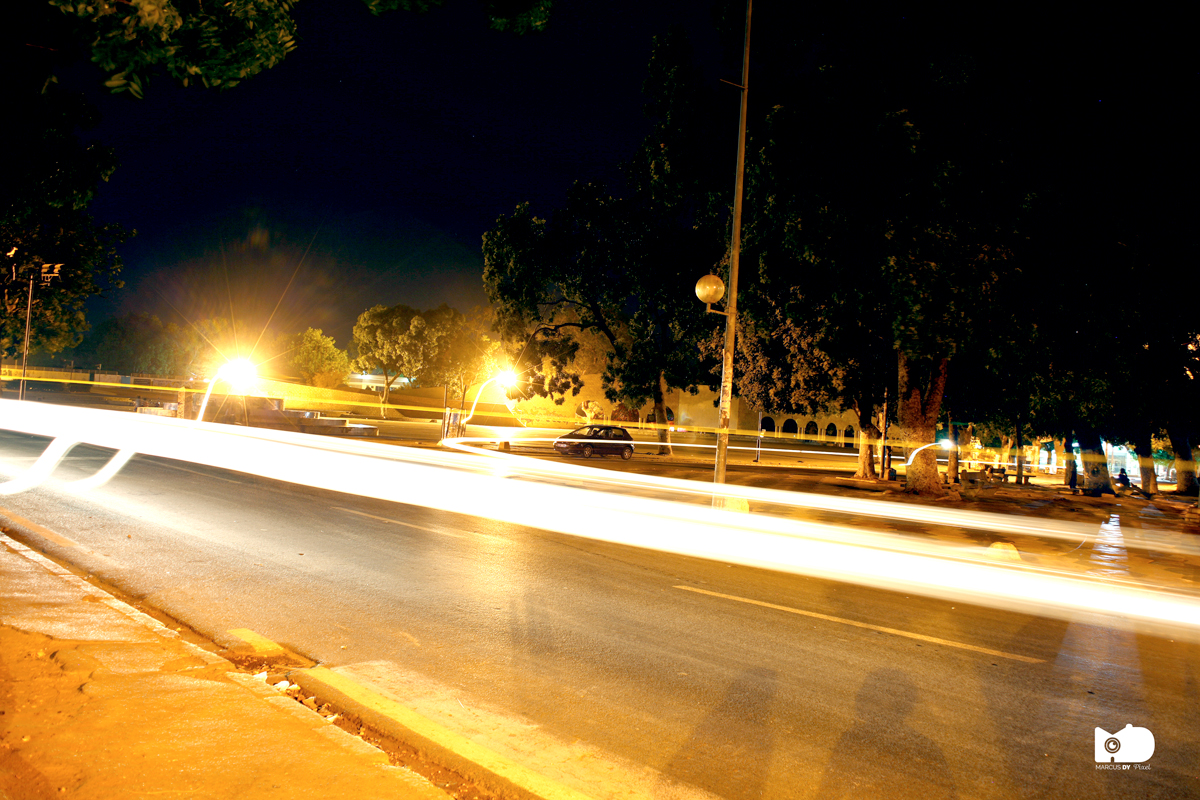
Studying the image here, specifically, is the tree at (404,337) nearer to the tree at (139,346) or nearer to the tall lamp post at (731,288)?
the tree at (139,346)

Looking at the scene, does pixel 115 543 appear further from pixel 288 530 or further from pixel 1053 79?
pixel 1053 79

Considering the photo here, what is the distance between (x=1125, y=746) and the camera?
4.38m

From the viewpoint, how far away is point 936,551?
6645mm

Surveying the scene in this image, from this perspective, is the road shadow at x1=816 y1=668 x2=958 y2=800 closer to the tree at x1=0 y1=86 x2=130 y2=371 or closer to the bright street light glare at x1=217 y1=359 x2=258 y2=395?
the tree at x1=0 y1=86 x2=130 y2=371

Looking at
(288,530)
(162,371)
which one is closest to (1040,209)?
(288,530)

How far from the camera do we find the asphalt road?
3934 mm

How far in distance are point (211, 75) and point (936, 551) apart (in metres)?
6.97

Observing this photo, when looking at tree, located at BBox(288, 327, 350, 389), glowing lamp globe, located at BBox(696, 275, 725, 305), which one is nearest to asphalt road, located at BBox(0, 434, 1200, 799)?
glowing lamp globe, located at BBox(696, 275, 725, 305)

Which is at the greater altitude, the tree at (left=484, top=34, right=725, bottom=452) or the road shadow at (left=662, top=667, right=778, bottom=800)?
the tree at (left=484, top=34, right=725, bottom=452)

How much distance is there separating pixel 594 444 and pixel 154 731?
99.7 feet

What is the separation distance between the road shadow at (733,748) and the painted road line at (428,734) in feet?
2.21

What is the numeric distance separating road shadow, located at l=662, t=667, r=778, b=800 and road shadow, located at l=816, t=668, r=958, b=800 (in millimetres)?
365

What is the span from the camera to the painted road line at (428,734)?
351 centimetres

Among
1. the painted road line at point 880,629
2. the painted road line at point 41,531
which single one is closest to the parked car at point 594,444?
the painted road line at point 41,531
